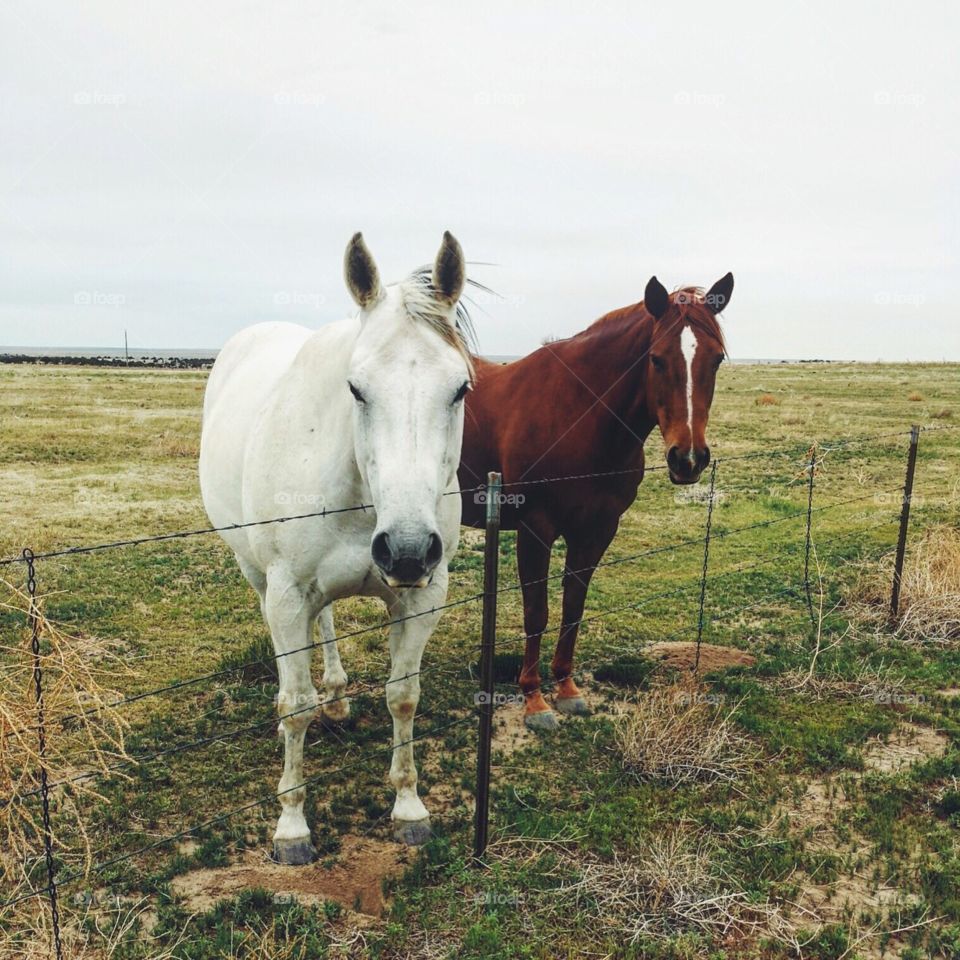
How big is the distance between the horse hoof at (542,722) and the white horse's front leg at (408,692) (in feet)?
4.09

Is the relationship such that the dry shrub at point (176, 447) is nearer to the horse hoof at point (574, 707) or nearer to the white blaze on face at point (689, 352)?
the horse hoof at point (574, 707)

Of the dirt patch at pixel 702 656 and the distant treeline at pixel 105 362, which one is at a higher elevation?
the distant treeline at pixel 105 362

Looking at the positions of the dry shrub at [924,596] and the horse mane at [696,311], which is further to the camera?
the dry shrub at [924,596]

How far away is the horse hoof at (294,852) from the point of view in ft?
11.5

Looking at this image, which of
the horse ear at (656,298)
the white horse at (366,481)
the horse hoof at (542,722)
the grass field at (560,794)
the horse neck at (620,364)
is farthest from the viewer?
the horse hoof at (542,722)

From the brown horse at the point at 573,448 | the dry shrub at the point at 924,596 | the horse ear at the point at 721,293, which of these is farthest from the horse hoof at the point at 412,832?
the dry shrub at the point at 924,596

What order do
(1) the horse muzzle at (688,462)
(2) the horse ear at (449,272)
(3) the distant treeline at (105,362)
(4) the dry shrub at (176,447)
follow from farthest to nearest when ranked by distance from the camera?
(3) the distant treeline at (105,362)
(4) the dry shrub at (176,447)
(1) the horse muzzle at (688,462)
(2) the horse ear at (449,272)

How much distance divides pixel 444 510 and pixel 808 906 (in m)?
2.37

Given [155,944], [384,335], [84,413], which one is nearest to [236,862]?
[155,944]

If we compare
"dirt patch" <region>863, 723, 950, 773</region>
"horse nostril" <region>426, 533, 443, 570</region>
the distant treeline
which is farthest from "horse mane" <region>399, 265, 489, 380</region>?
the distant treeline

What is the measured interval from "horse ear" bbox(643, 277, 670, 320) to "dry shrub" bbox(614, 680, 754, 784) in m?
2.36

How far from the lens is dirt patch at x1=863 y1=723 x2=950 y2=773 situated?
4434mm

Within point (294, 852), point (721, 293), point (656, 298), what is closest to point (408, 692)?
point (294, 852)

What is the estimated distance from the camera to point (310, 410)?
142 inches
